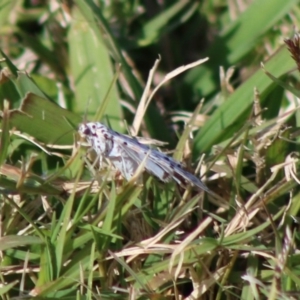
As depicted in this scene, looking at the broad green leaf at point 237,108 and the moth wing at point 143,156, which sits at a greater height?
the moth wing at point 143,156

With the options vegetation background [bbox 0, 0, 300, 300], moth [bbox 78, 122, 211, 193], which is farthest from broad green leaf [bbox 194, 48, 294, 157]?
moth [bbox 78, 122, 211, 193]

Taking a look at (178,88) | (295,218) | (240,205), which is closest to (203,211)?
(240,205)

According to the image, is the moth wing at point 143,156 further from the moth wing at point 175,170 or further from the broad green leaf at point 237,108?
the broad green leaf at point 237,108

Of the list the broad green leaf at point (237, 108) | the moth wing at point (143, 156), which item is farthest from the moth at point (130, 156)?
the broad green leaf at point (237, 108)

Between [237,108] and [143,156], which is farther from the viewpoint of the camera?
[237,108]

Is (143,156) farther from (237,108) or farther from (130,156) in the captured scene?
(237,108)

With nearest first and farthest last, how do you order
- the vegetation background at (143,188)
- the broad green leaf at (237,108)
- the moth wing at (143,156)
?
the vegetation background at (143,188) < the moth wing at (143,156) < the broad green leaf at (237,108)

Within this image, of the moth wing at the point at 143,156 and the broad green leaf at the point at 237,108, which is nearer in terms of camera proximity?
the moth wing at the point at 143,156

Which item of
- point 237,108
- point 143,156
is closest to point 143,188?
point 143,156
